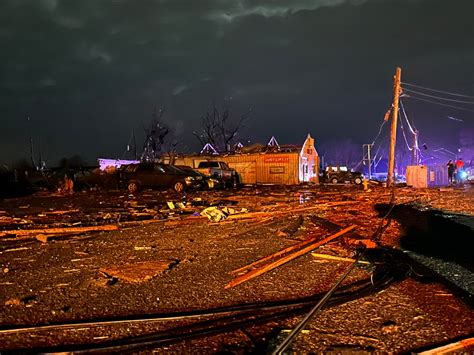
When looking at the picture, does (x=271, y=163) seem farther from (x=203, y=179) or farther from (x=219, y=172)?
(x=203, y=179)

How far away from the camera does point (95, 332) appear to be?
3498 mm

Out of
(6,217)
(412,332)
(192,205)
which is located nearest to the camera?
(412,332)

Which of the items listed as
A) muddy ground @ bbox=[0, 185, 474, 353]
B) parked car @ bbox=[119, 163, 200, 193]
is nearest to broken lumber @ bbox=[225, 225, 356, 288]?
muddy ground @ bbox=[0, 185, 474, 353]

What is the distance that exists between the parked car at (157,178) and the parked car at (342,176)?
2092 cm

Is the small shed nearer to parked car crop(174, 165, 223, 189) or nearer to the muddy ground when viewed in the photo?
parked car crop(174, 165, 223, 189)

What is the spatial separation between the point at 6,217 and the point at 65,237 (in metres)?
4.47

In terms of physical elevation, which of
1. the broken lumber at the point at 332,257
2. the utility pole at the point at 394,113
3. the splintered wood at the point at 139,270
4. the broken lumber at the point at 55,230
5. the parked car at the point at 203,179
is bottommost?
the broken lumber at the point at 332,257

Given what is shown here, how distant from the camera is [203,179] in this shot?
23.1m

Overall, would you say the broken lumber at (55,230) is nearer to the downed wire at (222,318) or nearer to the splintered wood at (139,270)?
the splintered wood at (139,270)

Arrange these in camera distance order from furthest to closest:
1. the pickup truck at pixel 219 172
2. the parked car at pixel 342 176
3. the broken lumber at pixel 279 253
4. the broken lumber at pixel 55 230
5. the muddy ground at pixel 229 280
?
the parked car at pixel 342 176 → the pickup truck at pixel 219 172 → the broken lumber at pixel 55 230 → the broken lumber at pixel 279 253 → the muddy ground at pixel 229 280

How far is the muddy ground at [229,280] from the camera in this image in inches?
134

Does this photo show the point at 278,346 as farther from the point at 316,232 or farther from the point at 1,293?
the point at 316,232

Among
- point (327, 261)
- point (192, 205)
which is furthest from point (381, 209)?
point (327, 261)

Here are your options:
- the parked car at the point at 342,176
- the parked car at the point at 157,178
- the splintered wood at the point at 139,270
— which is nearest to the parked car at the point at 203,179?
the parked car at the point at 157,178
